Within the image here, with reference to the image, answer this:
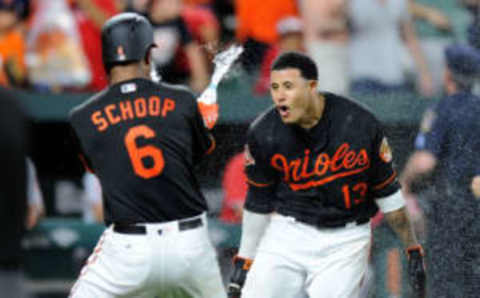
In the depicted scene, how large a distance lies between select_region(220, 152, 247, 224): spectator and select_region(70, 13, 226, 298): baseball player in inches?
104

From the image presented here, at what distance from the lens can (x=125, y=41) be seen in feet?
21.3

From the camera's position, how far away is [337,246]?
22.7ft

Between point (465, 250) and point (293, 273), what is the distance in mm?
1888

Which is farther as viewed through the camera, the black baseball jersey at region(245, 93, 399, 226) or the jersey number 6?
the black baseball jersey at region(245, 93, 399, 226)

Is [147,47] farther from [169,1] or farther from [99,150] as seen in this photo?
[169,1]

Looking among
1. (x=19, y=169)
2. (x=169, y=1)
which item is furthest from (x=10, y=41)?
(x=19, y=169)

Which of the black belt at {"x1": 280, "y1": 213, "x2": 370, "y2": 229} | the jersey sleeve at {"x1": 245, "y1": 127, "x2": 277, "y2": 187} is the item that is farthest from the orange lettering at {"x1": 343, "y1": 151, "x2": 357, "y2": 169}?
the jersey sleeve at {"x1": 245, "y1": 127, "x2": 277, "y2": 187}

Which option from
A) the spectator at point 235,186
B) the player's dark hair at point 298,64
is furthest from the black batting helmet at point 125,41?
the spectator at point 235,186

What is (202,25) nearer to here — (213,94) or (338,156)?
(213,94)

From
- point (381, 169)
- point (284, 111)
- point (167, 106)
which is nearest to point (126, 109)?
point (167, 106)

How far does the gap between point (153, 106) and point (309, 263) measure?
4.08 ft

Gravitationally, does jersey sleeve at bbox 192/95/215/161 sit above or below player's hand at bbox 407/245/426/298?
above

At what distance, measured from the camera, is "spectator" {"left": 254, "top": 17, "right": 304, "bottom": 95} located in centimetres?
982

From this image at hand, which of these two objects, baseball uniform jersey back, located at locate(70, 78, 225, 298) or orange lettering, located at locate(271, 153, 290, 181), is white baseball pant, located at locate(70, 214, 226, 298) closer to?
baseball uniform jersey back, located at locate(70, 78, 225, 298)
